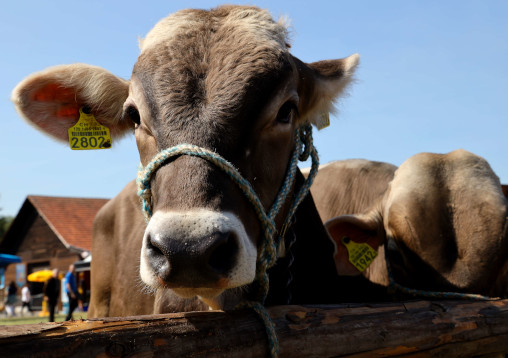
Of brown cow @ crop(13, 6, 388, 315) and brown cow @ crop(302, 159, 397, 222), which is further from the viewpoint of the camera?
brown cow @ crop(302, 159, 397, 222)

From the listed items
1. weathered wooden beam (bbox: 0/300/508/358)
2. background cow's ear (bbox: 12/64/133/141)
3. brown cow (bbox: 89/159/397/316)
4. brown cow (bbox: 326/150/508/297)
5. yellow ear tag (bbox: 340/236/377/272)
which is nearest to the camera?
weathered wooden beam (bbox: 0/300/508/358)

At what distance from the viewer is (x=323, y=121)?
359cm

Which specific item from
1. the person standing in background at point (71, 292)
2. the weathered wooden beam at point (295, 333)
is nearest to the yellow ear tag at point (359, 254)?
the weathered wooden beam at point (295, 333)

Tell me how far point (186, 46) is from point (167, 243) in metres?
1.15

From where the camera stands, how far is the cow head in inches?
77.6

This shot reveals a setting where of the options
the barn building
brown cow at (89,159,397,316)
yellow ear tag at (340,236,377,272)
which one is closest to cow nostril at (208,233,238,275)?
yellow ear tag at (340,236,377,272)

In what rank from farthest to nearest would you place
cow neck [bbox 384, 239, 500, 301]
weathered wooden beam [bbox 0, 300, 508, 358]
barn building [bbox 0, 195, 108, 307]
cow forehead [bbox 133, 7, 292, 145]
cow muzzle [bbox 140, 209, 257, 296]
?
barn building [bbox 0, 195, 108, 307] → cow neck [bbox 384, 239, 500, 301] → cow forehead [bbox 133, 7, 292, 145] → cow muzzle [bbox 140, 209, 257, 296] → weathered wooden beam [bbox 0, 300, 508, 358]

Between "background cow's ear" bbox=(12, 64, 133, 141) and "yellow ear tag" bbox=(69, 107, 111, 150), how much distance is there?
4 centimetres

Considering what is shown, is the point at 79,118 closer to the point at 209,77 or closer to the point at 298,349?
the point at 209,77

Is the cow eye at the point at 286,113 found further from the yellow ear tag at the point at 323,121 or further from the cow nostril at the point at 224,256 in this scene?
the cow nostril at the point at 224,256

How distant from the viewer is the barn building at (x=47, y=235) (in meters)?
29.5

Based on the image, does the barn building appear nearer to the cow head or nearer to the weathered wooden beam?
the cow head

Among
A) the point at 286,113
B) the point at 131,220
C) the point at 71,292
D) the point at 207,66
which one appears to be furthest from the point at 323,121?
the point at 71,292

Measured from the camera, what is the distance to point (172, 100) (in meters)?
2.43
